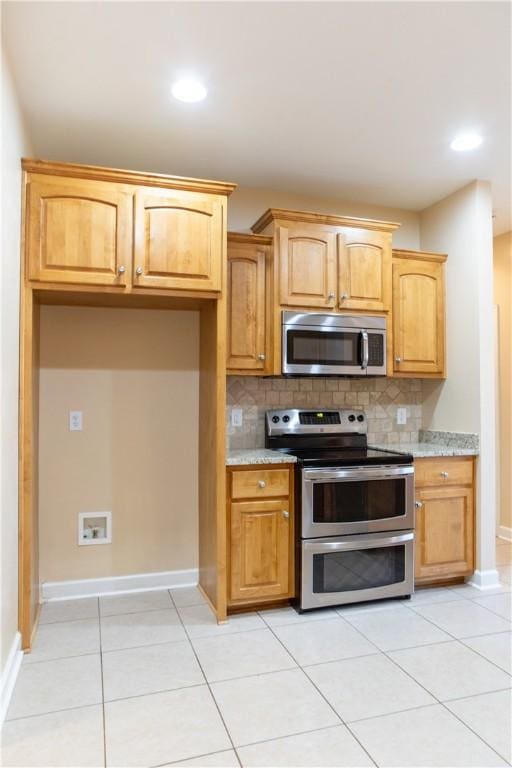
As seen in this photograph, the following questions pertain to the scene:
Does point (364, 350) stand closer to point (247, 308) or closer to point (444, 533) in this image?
point (247, 308)

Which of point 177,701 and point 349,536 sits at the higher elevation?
point 349,536

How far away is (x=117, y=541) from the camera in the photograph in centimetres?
322

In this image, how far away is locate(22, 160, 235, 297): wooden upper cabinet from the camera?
8.26ft

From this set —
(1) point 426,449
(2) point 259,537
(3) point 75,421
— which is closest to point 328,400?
(1) point 426,449

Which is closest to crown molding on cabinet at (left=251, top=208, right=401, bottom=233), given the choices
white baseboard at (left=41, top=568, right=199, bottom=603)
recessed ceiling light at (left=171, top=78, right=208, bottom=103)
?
recessed ceiling light at (left=171, top=78, right=208, bottom=103)

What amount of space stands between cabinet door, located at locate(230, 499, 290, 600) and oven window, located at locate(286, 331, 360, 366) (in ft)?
2.90

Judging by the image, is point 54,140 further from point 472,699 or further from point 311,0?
point 472,699

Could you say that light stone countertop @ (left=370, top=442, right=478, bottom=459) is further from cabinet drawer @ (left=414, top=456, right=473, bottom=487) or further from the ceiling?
the ceiling

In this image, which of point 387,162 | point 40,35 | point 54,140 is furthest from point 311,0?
point 54,140

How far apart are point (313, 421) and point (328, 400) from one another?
219 millimetres

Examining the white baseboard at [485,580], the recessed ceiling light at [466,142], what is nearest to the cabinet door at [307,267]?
the recessed ceiling light at [466,142]

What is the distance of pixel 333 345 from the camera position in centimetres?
328

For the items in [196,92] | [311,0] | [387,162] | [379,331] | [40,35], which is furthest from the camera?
[379,331]

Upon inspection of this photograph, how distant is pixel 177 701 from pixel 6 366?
153cm
